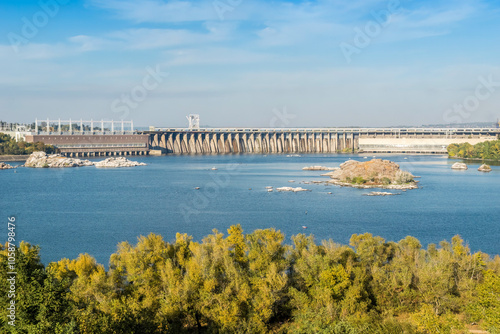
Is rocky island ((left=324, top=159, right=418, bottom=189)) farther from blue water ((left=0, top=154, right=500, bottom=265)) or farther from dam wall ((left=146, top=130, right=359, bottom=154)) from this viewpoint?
dam wall ((left=146, top=130, right=359, bottom=154))

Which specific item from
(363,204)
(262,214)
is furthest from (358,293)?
(363,204)

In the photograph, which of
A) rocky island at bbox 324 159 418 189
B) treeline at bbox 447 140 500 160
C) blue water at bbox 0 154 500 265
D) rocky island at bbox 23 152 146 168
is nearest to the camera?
blue water at bbox 0 154 500 265

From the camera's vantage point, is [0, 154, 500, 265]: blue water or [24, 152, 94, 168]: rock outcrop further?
[24, 152, 94, 168]: rock outcrop

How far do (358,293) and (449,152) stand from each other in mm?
49930

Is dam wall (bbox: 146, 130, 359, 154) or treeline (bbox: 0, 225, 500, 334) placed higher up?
dam wall (bbox: 146, 130, 359, 154)

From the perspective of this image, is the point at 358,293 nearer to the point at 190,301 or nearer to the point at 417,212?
the point at 190,301

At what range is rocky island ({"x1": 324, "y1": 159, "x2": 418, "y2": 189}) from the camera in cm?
3009

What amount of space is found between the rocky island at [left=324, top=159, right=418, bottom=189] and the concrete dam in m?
32.1

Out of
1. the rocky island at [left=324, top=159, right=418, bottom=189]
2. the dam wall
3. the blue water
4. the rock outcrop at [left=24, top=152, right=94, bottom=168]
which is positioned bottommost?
the blue water

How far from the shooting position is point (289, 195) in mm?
26266

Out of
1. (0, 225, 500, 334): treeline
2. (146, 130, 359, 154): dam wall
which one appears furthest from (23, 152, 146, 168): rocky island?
(0, 225, 500, 334): treeline

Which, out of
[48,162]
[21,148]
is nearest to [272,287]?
[48,162]

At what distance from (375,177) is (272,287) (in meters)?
22.9

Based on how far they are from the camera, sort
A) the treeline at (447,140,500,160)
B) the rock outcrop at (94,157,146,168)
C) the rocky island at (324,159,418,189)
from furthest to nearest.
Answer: the treeline at (447,140,500,160)
the rock outcrop at (94,157,146,168)
the rocky island at (324,159,418,189)
